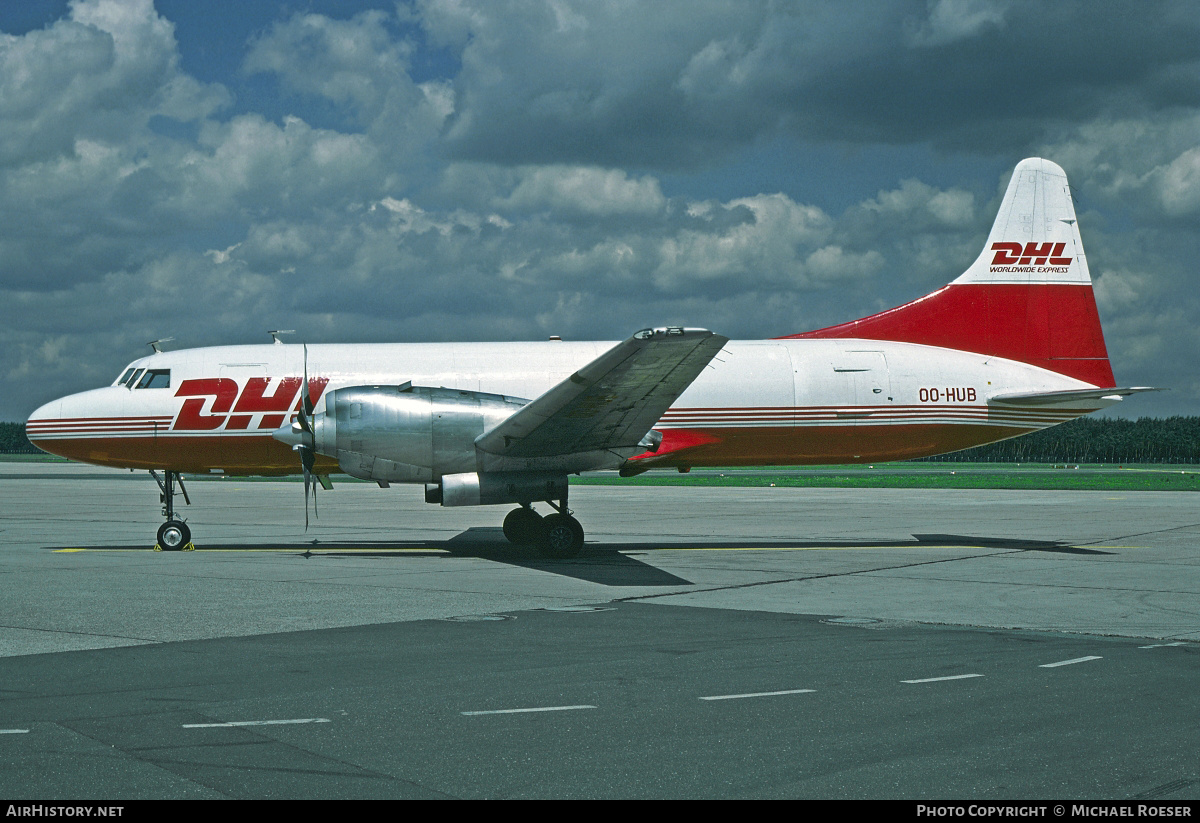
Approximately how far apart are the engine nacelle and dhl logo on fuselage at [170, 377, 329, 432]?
Answer: 2800mm

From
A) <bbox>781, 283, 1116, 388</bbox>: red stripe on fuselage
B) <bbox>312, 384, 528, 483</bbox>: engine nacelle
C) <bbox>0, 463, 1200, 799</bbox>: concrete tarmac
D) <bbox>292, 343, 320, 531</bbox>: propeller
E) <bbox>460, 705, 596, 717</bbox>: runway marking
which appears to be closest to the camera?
<bbox>0, 463, 1200, 799</bbox>: concrete tarmac

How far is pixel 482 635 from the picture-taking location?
412 inches

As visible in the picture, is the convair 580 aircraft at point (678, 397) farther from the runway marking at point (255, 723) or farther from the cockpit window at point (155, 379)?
the runway marking at point (255, 723)

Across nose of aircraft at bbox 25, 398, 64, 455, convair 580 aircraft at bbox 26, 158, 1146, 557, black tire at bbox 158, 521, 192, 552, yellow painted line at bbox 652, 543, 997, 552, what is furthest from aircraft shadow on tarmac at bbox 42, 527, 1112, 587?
nose of aircraft at bbox 25, 398, 64, 455

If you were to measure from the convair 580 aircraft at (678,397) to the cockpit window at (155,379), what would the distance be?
0.05 metres

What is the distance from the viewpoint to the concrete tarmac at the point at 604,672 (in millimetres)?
5812

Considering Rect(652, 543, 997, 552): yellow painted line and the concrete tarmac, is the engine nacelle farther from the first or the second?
Rect(652, 543, 997, 552): yellow painted line

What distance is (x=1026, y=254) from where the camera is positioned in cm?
2258

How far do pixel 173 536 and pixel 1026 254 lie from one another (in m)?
18.3

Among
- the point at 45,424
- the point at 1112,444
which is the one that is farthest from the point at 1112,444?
the point at 45,424

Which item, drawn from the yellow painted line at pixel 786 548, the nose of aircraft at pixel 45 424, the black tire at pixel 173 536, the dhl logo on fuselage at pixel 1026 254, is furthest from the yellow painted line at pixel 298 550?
the dhl logo on fuselage at pixel 1026 254

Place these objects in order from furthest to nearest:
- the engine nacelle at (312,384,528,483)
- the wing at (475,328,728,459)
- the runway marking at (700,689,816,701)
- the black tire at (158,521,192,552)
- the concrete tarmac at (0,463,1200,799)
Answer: the black tire at (158,521,192,552), the engine nacelle at (312,384,528,483), the wing at (475,328,728,459), the runway marking at (700,689,816,701), the concrete tarmac at (0,463,1200,799)

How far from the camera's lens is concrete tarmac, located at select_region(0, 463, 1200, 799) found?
581cm

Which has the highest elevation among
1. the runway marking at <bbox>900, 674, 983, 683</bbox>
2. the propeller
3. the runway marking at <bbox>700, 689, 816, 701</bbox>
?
the propeller
